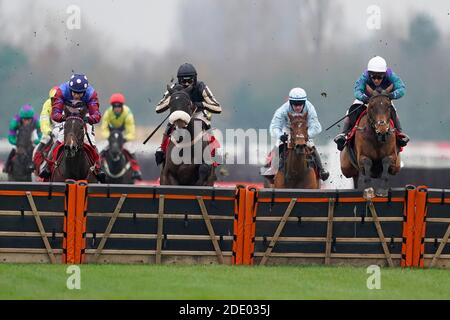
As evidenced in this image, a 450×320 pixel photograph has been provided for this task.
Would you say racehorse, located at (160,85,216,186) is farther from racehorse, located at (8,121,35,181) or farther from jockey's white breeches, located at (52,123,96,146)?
racehorse, located at (8,121,35,181)

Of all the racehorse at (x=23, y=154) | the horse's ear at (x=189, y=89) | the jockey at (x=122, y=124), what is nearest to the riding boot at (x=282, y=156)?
the horse's ear at (x=189, y=89)

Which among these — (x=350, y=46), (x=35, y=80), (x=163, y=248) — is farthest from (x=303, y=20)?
(x=163, y=248)

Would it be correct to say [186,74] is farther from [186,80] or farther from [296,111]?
[296,111]

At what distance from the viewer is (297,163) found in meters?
19.3

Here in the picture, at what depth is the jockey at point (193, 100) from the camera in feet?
63.6

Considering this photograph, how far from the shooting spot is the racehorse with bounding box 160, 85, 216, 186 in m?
18.9

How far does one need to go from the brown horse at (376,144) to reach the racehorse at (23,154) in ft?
36.5

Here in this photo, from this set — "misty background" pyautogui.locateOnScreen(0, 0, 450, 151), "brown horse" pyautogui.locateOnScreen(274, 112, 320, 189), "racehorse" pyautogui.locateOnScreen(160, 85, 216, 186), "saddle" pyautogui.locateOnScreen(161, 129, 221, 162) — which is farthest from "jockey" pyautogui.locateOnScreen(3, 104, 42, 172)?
"brown horse" pyautogui.locateOnScreen(274, 112, 320, 189)

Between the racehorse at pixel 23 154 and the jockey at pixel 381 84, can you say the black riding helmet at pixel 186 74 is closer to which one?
the jockey at pixel 381 84

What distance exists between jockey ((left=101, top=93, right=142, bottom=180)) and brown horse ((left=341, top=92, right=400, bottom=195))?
10.4m

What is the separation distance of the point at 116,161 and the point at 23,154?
198cm

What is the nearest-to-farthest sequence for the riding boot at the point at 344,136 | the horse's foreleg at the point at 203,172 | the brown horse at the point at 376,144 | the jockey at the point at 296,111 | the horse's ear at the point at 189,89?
the brown horse at the point at 376,144 → the horse's foreleg at the point at 203,172 → the horse's ear at the point at 189,89 → the jockey at the point at 296,111 → the riding boot at the point at 344,136

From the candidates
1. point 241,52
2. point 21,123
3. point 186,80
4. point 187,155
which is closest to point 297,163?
point 187,155
